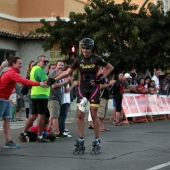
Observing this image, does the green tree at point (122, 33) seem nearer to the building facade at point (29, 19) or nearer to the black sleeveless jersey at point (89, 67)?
the building facade at point (29, 19)

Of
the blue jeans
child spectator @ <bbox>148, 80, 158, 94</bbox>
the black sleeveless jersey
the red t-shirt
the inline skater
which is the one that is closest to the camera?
the inline skater

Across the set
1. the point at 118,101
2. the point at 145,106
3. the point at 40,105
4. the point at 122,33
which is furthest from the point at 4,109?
the point at 122,33

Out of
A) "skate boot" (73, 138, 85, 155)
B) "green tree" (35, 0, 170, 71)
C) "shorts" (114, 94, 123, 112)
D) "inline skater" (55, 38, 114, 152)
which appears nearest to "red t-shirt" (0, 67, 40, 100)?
"inline skater" (55, 38, 114, 152)

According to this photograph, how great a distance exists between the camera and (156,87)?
24.2 meters

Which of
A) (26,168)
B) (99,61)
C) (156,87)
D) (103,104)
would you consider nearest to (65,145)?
(99,61)

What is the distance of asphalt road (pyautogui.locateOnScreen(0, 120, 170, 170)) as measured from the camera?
9.91m

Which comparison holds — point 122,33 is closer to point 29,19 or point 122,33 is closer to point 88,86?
point 29,19

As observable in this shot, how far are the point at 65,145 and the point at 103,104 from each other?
196 inches

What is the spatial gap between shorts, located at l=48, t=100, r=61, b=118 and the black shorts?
2831 mm

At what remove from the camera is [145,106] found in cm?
2194

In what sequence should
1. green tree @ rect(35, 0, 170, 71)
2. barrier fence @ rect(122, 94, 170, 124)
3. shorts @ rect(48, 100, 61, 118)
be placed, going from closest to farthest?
shorts @ rect(48, 100, 61, 118), barrier fence @ rect(122, 94, 170, 124), green tree @ rect(35, 0, 170, 71)

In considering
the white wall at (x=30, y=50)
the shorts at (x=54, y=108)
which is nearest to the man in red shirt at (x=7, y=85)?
the shorts at (x=54, y=108)

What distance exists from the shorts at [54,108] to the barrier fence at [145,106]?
6256 millimetres

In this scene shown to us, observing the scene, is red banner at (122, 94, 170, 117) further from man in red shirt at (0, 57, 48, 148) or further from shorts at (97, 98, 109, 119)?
man in red shirt at (0, 57, 48, 148)
